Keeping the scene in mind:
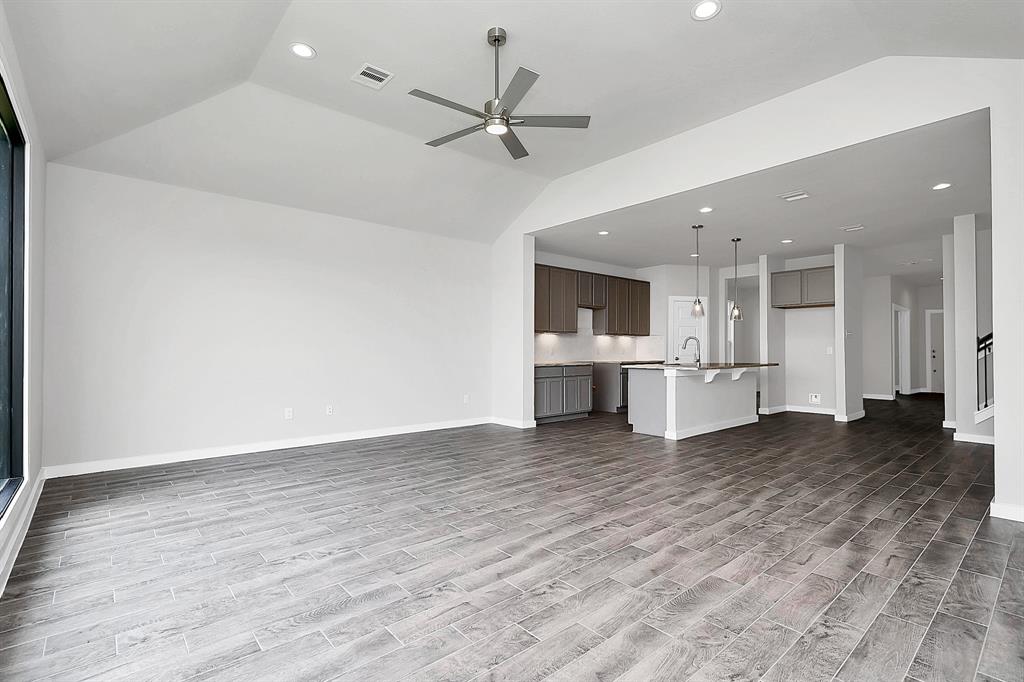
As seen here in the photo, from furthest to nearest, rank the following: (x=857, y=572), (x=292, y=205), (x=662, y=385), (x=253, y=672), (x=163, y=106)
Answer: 1. (x=662, y=385)
2. (x=292, y=205)
3. (x=163, y=106)
4. (x=857, y=572)
5. (x=253, y=672)

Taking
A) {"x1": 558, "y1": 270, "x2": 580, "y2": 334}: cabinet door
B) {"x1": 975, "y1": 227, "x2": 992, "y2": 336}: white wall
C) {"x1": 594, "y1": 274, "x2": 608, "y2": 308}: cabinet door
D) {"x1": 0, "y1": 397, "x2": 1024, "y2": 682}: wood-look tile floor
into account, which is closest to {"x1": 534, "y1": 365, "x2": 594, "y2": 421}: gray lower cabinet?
{"x1": 558, "y1": 270, "x2": 580, "y2": 334}: cabinet door

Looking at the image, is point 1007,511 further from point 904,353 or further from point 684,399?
point 904,353

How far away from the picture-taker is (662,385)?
6152 mm

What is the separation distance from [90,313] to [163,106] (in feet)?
6.27

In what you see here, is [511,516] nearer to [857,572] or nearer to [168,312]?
[857,572]

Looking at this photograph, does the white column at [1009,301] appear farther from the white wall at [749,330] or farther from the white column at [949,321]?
the white wall at [749,330]

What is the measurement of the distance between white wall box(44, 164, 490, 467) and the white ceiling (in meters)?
2.20

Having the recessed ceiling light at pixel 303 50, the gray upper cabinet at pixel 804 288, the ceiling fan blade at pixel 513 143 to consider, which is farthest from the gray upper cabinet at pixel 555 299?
the recessed ceiling light at pixel 303 50

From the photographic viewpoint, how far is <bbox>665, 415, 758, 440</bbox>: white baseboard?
6012 mm

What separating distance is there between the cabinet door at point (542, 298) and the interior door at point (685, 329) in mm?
3025

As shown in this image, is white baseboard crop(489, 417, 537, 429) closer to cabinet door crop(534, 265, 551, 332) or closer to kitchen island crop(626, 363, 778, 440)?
kitchen island crop(626, 363, 778, 440)

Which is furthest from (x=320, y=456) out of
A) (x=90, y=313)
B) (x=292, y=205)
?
(x=292, y=205)

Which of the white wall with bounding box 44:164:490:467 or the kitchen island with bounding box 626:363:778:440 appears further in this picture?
the kitchen island with bounding box 626:363:778:440

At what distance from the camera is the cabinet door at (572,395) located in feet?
25.2
